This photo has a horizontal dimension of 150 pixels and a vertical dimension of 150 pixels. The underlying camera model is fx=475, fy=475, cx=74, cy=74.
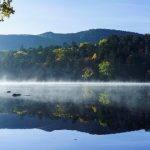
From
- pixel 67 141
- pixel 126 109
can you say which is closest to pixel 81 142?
pixel 67 141

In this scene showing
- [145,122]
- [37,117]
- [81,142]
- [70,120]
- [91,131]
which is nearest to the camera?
[81,142]

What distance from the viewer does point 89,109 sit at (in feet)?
297

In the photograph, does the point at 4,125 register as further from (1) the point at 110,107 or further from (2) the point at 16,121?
(1) the point at 110,107

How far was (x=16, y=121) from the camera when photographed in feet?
242

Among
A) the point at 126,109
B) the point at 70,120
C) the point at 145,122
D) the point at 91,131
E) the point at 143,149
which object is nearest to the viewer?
the point at 143,149

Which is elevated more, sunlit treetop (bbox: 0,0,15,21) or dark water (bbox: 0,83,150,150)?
sunlit treetop (bbox: 0,0,15,21)

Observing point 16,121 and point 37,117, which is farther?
point 37,117

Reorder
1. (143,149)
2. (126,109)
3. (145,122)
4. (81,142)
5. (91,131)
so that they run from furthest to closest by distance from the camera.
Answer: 1. (126,109)
2. (145,122)
3. (91,131)
4. (81,142)
5. (143,149)

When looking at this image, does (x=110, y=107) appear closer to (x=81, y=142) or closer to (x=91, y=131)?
(x=91, y=131)

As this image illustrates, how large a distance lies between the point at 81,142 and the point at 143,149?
780 centimetres

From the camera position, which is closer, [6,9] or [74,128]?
[6,9]

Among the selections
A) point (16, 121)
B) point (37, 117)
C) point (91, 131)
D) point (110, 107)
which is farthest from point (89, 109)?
point (91, 131)

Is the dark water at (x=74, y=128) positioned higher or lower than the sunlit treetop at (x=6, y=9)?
lower

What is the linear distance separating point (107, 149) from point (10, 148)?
9.69 metres
